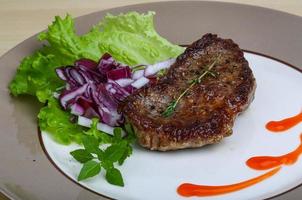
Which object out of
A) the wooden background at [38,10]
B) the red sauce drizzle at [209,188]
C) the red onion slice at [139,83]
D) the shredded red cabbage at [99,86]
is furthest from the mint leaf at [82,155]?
the wooden background at [38,10]

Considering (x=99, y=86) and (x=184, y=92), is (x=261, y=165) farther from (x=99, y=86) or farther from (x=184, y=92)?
(x=99, y=86)

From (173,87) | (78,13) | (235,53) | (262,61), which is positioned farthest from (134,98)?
(78,13)

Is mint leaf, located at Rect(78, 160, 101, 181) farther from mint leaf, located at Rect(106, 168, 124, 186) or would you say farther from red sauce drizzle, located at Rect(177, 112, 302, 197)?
red sauce drizzle, located at Rect(177, 112, 302, 197)

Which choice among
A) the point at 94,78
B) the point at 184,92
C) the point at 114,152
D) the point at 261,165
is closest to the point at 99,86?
the point at 94,78

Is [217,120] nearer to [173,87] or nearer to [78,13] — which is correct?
[173,87]

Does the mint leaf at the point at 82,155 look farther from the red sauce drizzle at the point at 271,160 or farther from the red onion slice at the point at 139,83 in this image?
the red sauce drizzle at the point at 271,160
